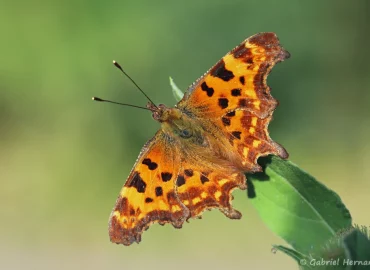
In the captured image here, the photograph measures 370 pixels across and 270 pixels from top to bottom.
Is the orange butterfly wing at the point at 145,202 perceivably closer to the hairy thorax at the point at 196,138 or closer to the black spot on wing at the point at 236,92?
the hairy thorax at the point at 196,138

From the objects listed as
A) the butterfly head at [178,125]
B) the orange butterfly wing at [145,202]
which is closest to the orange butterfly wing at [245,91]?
the butterfly head at [178,125]

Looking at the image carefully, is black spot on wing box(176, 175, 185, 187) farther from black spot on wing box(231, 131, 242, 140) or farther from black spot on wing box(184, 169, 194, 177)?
black spot on wing box(231, 131, 242, 140)

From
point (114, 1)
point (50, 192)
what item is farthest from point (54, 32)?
point (50, 192)

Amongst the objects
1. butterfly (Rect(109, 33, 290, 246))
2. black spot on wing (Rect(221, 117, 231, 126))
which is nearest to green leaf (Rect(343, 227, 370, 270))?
butterfly (Rect(109, 33, 290, 246))

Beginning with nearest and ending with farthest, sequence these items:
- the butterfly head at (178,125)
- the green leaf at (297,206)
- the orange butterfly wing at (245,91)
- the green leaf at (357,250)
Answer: the green leaf at (357,250) → the green leaf at (297,206) → the orange butterfly wing at (245,91) → the butterfly head at (178,125)

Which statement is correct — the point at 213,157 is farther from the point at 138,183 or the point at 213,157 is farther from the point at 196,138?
the point at 138,183

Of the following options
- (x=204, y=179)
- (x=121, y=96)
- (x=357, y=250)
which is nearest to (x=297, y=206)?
(x=357, y=250)
